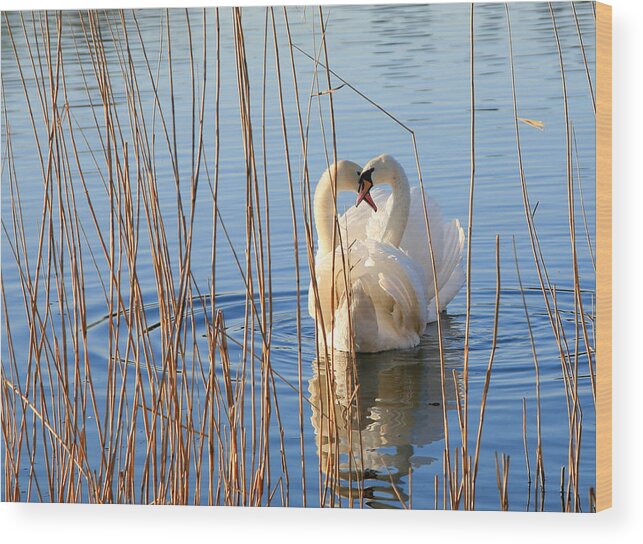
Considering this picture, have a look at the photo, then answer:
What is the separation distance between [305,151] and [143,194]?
489 mm

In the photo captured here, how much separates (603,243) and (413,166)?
58 cm

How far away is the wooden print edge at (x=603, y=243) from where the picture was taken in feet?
11.2

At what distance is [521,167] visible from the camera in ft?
11.4

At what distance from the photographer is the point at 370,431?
359 cm

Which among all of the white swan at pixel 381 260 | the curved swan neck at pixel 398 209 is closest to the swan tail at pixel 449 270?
the white swan at pixel 381 260

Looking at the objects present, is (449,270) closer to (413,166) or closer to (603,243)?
(413,166)

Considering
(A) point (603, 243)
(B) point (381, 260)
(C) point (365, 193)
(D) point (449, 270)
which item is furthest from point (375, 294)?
(A) point (603, 243)

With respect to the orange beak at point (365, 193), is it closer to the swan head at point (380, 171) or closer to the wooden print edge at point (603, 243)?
the swan head at point (380, 171)

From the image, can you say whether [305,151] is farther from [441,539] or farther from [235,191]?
[441,539]

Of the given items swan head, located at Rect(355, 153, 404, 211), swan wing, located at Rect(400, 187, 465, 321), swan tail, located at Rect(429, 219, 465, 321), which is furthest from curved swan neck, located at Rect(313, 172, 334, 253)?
swan tail, located at Rect(429, 219, 465, 321)

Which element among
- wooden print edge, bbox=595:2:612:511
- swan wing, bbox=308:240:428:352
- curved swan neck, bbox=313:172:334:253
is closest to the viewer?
wooden print edge, bbox=595:2:612:511

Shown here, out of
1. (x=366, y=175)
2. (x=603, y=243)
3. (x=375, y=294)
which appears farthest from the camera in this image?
(x=375, y=294)

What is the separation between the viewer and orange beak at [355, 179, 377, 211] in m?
3.55

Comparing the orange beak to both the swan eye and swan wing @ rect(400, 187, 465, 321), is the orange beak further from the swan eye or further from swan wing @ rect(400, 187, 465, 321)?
swan wing @ rect(400, 187, 465, 321)
